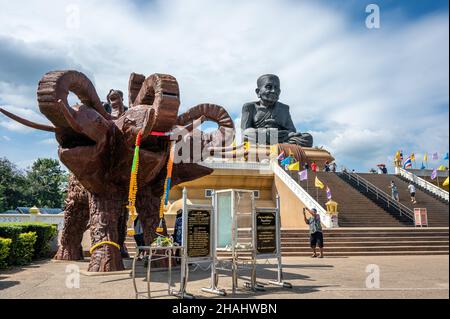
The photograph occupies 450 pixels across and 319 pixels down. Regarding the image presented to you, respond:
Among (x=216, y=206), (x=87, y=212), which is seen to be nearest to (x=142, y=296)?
(x=216, y=206)

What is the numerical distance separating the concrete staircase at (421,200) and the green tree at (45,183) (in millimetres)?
44720

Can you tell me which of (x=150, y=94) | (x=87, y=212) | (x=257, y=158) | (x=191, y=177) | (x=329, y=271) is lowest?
(x=329, y=271)

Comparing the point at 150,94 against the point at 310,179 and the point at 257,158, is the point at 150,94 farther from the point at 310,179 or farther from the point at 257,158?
the point at 257,158

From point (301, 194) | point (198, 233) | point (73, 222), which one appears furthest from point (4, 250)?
point (301, 194)

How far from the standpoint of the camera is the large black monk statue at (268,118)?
3606 centimetres

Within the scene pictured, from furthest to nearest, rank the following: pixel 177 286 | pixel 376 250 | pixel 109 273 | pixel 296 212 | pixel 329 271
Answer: pixel 296 212
pixel 376 250
pixel 329 271
pixel 109 273
pixel 177 286

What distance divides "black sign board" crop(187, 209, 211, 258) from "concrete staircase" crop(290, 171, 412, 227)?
42.4ft

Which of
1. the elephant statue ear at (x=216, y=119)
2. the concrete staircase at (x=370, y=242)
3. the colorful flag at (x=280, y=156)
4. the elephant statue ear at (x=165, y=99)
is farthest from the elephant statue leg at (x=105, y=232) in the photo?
the colorful flag at (x=280, y=156)

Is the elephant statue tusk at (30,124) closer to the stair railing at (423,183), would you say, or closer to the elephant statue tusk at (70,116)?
the elephant statue tusk at (70,116)

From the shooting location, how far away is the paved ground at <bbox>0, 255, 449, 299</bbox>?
645 cm

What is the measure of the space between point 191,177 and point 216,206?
417 centimetres

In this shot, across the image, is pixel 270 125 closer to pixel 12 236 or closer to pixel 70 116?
pixel 12 236

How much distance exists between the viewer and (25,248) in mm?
10953

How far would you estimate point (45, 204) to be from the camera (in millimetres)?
56406
